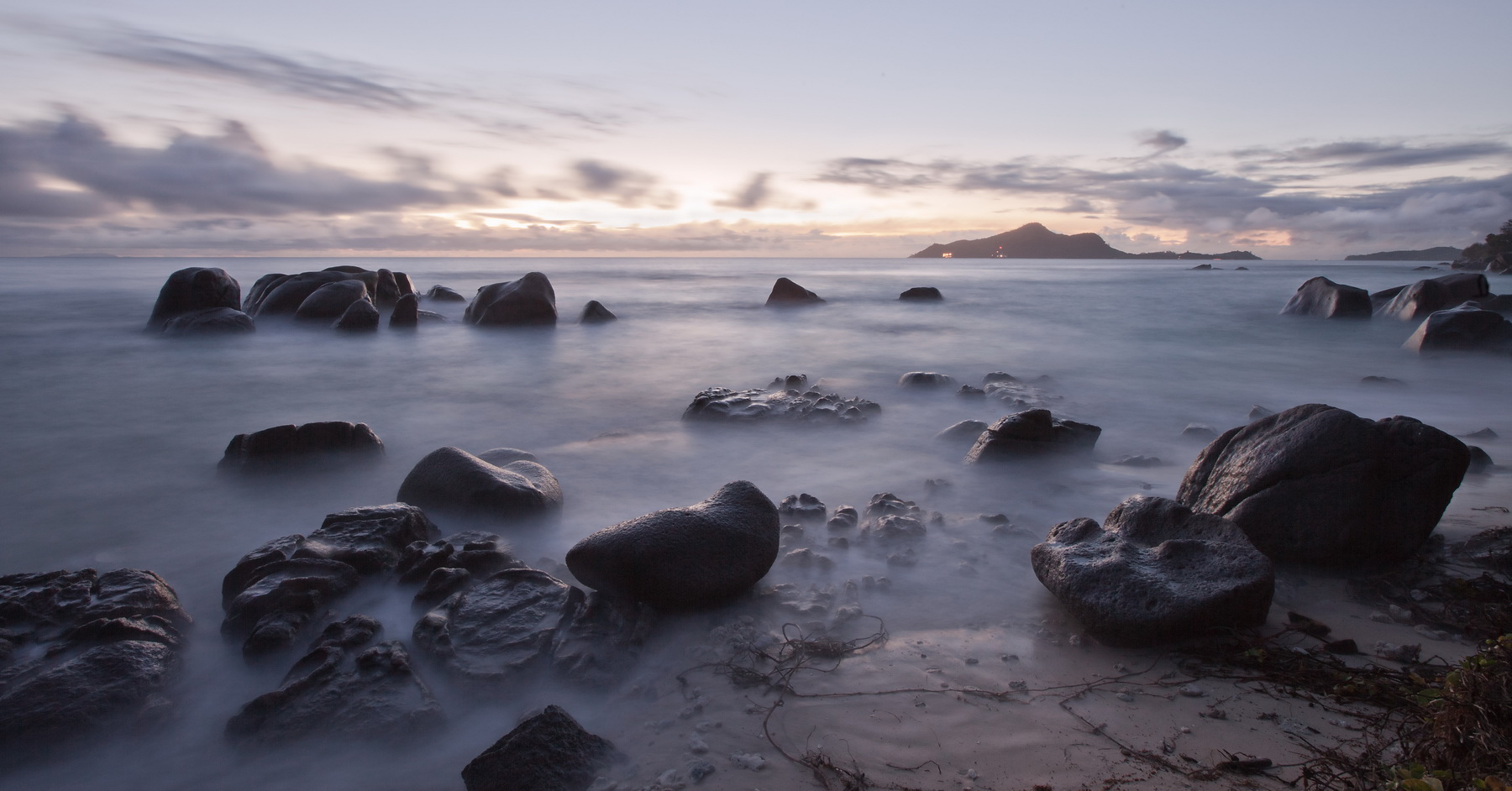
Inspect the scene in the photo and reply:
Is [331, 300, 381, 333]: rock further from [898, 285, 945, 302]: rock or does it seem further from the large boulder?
[898, 285, 945, 302]: rock

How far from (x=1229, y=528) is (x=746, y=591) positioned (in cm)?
231

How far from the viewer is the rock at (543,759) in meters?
2.33

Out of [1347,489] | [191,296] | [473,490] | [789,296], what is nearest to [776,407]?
[473,490]

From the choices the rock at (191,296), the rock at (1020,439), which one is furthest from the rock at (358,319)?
the rock at (1020,439)

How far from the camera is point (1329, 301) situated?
54.4 ft

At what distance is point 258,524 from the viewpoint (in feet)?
15.7

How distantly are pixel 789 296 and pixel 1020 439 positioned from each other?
50.5ft

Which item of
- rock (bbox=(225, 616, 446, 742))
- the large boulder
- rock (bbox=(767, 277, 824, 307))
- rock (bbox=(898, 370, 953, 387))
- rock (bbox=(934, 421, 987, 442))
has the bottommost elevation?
rock (bbox=(225, 616, 446, 742))

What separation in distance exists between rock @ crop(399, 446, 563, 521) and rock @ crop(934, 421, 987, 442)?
11.6 ft

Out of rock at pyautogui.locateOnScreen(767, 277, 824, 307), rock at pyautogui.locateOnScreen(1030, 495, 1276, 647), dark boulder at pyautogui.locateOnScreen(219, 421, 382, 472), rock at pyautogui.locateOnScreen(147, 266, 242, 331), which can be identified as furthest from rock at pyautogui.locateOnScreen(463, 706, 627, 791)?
rock at pyautogui.locateOnScreen(767, 277, 824, 307)

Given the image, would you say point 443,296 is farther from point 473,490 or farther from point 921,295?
point 473,490

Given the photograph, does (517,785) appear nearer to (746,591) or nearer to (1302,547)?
(746,591)

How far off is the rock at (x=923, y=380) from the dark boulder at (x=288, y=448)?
6024 millimetres

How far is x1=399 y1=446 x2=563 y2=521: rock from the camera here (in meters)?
4.60
